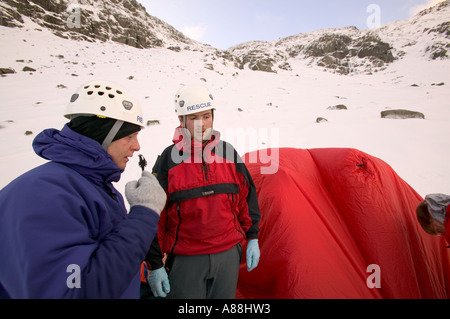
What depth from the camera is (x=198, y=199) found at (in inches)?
68.4

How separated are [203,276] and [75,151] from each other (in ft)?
4.57

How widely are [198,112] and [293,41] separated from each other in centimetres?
8802

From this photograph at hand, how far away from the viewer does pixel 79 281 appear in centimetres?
80

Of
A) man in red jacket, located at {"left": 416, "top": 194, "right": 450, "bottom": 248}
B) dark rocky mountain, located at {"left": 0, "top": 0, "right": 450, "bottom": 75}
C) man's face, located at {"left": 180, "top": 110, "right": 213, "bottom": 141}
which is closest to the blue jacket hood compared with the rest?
man's face, located at {"left": 180, "top": 110, "right": 213, "bottom": 141}

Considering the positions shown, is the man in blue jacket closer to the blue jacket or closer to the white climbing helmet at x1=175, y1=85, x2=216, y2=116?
the blue jacket

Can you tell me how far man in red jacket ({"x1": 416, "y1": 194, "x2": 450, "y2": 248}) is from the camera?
1795mm

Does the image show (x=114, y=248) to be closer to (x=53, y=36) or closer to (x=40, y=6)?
(x=53, y=36)

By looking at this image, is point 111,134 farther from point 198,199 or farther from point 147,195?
point 198,199

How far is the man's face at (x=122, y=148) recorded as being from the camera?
1.33 m

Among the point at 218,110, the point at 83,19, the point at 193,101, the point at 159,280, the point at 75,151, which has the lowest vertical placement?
the point at 159,280

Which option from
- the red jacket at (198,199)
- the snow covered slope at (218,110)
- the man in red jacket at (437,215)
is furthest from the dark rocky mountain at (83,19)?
the man in red jacket at (437,215)

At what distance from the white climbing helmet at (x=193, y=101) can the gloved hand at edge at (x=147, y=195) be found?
934 mm

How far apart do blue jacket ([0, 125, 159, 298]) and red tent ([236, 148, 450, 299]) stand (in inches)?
62.1

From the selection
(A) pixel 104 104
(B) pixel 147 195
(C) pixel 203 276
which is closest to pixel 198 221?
(C) pixel 203 276
